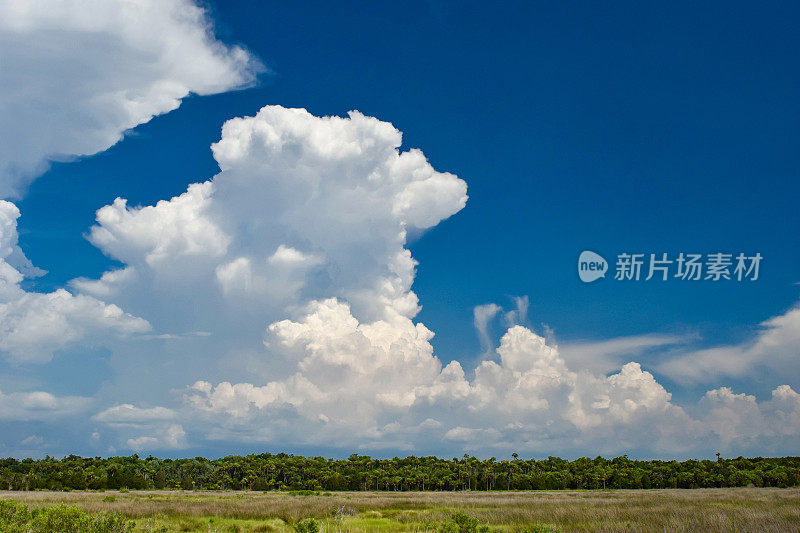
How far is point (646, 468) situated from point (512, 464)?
1176 inches

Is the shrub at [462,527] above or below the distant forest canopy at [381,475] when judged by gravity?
above

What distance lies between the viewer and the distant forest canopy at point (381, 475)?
104 metres

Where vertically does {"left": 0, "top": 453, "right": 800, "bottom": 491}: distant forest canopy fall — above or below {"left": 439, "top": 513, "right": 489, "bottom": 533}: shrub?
below

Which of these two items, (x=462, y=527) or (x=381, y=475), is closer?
(x=462, y=527)

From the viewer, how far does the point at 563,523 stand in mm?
26422

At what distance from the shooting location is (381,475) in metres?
113

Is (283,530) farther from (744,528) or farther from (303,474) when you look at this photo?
(303,474)

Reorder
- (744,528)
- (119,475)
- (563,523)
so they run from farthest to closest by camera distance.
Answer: (119,475), (563,523), (744,528)

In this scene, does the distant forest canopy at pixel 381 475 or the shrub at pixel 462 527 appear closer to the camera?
the shrub at pixel 462 527

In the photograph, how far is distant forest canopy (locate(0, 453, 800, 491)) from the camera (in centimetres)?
10381

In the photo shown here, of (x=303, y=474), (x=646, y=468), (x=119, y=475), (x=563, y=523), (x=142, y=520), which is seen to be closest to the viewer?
(x=563, y=523)

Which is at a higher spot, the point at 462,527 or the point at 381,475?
the point at 462,527

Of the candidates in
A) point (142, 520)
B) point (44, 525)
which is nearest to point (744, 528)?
point (44, 525)

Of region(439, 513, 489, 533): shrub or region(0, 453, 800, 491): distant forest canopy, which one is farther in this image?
region(0, 453, 800, 491): distant forest canopy
